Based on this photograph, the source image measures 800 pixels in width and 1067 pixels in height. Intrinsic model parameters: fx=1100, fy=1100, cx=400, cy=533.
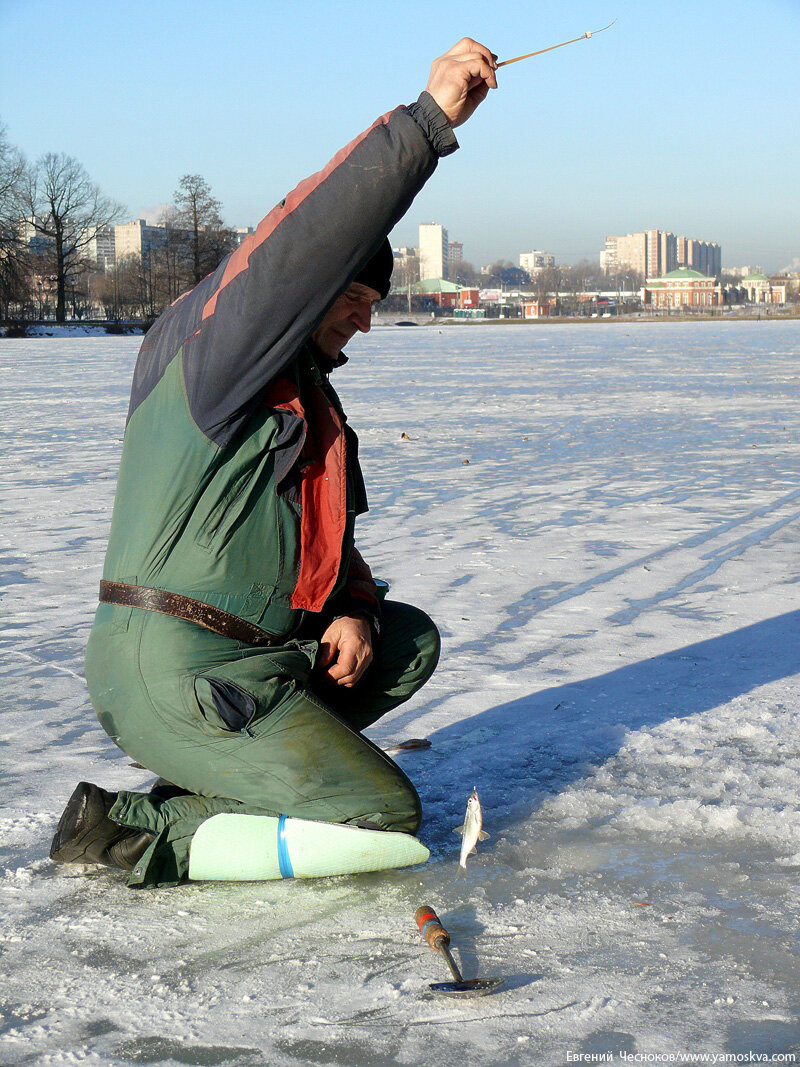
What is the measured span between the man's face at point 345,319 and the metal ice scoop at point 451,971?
1.22 metres

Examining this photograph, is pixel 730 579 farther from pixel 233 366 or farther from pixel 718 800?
pixel 233 366

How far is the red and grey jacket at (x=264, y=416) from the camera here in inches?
79.5

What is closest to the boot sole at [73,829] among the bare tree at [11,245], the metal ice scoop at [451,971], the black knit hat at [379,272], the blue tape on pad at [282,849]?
the blue tape on pad at [282,849]

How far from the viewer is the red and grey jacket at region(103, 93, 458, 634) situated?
6.63 feet

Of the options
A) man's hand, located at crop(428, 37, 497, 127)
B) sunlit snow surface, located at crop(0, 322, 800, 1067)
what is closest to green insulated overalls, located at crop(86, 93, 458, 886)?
man's hand, located at crop(428, 37, 497, 127)

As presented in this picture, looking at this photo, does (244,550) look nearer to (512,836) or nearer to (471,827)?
(471,827)

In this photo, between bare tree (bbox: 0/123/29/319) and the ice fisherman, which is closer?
the ice fisherman

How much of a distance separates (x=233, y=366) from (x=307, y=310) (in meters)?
0.18

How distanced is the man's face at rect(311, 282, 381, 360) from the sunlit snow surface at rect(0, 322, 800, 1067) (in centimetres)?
119

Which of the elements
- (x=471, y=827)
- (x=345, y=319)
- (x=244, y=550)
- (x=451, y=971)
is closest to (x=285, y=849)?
(x=471, y=827)

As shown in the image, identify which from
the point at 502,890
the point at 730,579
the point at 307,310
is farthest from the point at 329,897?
the point at 730,579

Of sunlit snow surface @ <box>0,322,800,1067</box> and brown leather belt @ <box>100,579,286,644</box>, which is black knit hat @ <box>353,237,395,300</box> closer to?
brown leather belt @ <box>100,579,286,644</box>

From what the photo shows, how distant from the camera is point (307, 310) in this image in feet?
6.86

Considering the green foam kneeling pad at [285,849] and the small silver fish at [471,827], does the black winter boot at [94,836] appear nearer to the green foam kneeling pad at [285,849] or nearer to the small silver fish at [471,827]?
the green foam kneeling pad at [285,849]
